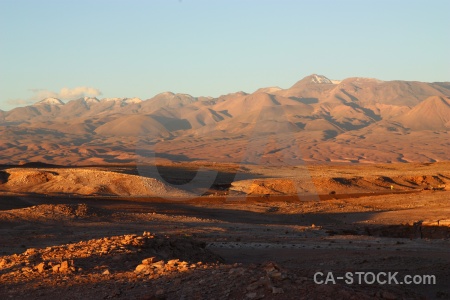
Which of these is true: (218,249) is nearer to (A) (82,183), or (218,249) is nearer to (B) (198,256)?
(B) (198,256)

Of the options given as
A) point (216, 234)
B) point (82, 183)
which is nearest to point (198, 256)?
point (216, 234)

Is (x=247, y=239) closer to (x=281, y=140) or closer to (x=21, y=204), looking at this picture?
(x=21, y=204)

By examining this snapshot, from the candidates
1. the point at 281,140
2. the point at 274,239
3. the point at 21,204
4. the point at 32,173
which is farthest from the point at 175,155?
the point at 274,239

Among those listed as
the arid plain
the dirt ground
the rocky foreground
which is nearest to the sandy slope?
the arid plain

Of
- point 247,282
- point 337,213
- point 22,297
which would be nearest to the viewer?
point 247,282

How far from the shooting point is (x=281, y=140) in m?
178

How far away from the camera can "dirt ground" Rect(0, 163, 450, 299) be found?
399 inches

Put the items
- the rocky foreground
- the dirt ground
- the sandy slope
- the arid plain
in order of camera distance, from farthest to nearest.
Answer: the sandy slope
the arid plain
the dirt ground
the rocky foreground

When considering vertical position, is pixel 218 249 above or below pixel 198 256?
below

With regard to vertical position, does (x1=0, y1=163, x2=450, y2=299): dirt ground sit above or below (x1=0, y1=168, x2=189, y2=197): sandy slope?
above

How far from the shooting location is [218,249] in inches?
744

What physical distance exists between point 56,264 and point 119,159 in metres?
137

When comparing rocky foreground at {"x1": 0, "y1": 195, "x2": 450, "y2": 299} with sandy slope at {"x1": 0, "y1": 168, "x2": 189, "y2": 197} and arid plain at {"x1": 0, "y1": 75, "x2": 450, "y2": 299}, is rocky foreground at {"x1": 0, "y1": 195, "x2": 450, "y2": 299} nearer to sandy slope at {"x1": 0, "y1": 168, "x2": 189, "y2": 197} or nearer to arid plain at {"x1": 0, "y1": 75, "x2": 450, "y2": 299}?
arid plain at {"x1": 0, "y1": 75, "x2": 450, "y2": 299}

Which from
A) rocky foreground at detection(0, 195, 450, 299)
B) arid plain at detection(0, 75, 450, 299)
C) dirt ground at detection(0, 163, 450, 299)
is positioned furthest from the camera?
arid plain at detection(0, 75, 450, 299)
